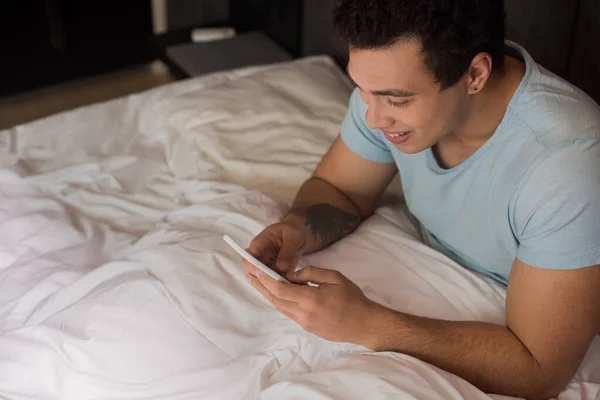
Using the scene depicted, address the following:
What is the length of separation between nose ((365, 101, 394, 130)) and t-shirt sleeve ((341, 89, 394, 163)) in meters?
0.21

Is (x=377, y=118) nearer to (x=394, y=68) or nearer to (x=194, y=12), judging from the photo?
(x=394, y=68)

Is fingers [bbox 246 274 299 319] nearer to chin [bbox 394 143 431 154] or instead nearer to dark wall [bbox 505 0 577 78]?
chin [bbox 394 143 431 154]

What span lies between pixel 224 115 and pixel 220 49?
895mm

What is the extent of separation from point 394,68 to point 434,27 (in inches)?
3.3

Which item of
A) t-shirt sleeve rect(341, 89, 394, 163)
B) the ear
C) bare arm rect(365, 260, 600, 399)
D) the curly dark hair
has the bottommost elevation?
bare arm rect(365, 260, 600, 399)

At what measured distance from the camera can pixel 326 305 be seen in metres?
1.04

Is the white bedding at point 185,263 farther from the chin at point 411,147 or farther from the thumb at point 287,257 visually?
the chin at point 411,147

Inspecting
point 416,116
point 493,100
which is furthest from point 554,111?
point 416,116

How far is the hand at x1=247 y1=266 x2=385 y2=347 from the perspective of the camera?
104cm

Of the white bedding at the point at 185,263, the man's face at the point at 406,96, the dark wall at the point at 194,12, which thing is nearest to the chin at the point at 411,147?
the man's face at the point at 406,96

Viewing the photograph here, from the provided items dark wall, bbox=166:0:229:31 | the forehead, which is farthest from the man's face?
dark wall, bbox=166:0:229:31

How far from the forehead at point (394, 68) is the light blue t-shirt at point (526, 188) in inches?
6.7

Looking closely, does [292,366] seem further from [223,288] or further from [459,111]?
[459,111]

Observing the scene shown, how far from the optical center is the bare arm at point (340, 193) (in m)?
1.34
